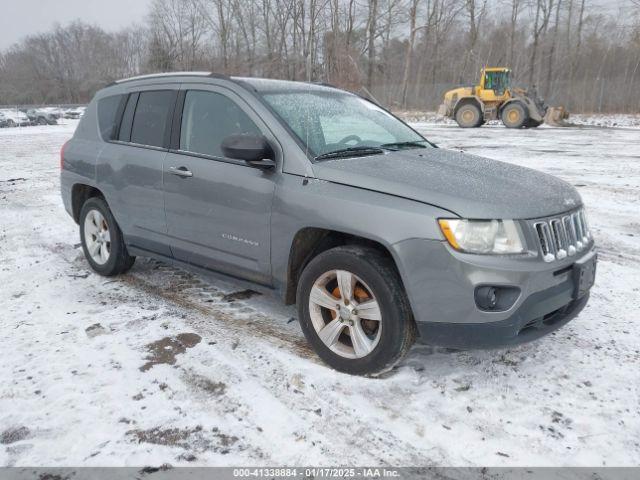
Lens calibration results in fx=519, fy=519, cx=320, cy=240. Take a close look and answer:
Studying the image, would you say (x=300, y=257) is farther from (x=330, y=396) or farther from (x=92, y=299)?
(x=92, y=299)

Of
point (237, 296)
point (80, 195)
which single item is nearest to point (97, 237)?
point (80, 195)

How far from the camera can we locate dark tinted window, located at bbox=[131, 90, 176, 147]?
4133 millimetres

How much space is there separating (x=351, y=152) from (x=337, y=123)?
1.54ft

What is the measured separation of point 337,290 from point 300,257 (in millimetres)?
358

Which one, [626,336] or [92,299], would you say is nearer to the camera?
[626,336]

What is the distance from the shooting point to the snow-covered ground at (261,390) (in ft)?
8.23

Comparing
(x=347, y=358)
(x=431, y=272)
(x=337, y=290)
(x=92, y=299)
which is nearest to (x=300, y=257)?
(x=337, y=290)

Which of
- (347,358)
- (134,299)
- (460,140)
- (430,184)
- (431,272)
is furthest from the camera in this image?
(460,140)

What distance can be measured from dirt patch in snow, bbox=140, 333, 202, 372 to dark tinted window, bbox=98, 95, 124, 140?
209 centimetres

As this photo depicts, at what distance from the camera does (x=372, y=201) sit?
291 cm

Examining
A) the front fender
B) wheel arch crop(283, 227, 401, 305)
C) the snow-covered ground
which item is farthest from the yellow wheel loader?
the front fender

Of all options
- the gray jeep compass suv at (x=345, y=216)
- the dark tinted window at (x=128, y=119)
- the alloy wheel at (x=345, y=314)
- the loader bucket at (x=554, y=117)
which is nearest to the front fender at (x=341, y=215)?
the gray jeep compass suv at (x=345, y=216)

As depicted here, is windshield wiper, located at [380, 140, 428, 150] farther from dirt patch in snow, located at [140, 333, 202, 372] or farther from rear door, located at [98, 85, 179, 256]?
dirt patch in snow, located at [140, 333, 202, 372]

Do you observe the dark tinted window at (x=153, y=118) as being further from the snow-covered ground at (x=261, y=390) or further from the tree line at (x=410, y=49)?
the tree line at (x=410, y=49)
